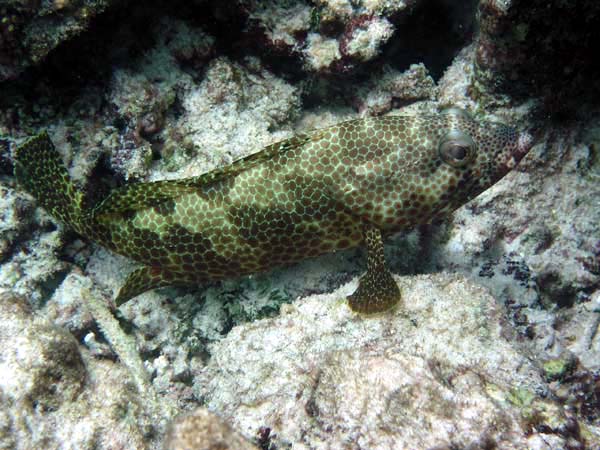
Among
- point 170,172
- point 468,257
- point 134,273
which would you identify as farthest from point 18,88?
point 468,257

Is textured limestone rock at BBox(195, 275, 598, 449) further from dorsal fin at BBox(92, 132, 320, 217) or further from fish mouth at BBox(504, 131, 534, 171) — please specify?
dorsal fin at BBox(92, 132, 320, 217)

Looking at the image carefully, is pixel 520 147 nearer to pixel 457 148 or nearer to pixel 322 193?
pixel 457 148

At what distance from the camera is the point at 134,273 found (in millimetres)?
5113

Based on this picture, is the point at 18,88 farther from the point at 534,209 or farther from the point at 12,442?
the point at 534,209

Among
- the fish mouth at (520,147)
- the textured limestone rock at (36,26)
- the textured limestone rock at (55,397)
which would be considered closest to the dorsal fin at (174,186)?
the textured limestone rock at (55,397)

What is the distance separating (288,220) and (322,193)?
479 mm

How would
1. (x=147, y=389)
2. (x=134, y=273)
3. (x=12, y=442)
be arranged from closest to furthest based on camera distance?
(x=12, y=442)
(x=147, y=389)
(x=134, y=273)

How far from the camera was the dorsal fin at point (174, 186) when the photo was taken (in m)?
4.64

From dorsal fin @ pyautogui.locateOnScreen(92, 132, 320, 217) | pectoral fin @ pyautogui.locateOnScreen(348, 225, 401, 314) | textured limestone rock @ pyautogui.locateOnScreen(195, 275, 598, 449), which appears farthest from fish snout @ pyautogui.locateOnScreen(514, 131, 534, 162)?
dorsal fin @ pyautogui.locateOnScreen(92, 132, 320, 217)

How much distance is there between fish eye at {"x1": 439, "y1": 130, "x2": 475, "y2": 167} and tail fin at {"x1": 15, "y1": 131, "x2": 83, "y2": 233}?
424 cm

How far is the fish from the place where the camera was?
4605mm

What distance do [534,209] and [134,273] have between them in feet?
17.0

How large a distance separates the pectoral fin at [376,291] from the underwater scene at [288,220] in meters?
0.03

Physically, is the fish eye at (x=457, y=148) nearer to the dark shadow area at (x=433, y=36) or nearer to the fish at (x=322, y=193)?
the fish at (x=322, y=193)
